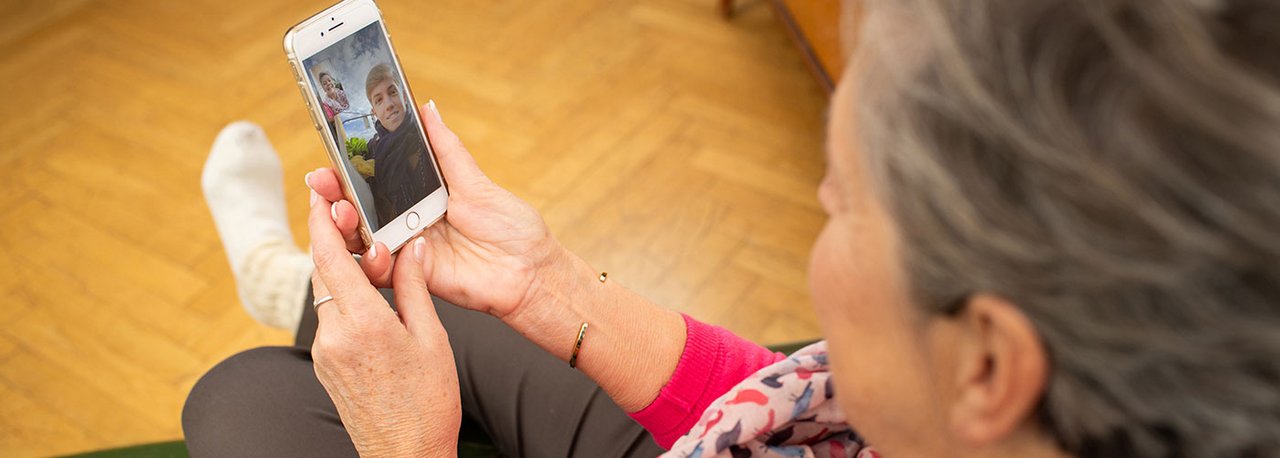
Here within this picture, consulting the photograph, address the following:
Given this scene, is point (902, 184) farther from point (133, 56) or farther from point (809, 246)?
point (133, 56)

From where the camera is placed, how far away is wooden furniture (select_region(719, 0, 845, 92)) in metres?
1.73

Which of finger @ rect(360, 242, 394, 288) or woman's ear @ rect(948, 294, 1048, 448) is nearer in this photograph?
woman's ear @ rect(948, 294, 1048, 448)

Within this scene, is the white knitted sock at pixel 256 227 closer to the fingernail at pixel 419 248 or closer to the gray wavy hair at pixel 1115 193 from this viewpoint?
the fingernail at pixel 419 248

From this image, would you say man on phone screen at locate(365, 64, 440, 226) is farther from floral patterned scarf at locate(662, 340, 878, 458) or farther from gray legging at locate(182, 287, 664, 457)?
floral patterned scarf at locate(662, 340, 878, 458)

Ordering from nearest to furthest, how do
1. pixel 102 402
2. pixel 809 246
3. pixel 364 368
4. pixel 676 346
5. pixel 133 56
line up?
pixel 364 368 → pixel 676 346 → pixel 102 402 → pixel 809 246 → pixel 133 56

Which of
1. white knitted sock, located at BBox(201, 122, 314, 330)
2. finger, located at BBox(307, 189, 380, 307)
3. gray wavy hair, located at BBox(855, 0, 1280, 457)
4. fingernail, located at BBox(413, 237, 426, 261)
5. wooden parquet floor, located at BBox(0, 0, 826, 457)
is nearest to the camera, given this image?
gray wavy hair, located at BBox(855, 0, 1280, 457)

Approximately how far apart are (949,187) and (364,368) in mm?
516

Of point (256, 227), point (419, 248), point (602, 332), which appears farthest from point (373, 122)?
point (256, 227)

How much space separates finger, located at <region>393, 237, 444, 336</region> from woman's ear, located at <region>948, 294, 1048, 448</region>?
470mm

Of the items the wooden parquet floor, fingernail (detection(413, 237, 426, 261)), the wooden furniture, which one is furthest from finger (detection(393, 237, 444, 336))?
the wooden furniture

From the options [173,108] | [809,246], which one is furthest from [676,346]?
[173,108]

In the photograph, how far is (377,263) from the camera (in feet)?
2.84

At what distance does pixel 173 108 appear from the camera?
6.78ft

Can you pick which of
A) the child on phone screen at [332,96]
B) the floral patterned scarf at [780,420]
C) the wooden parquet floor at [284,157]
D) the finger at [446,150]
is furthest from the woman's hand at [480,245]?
the wooden parquet floor at [284,157]
